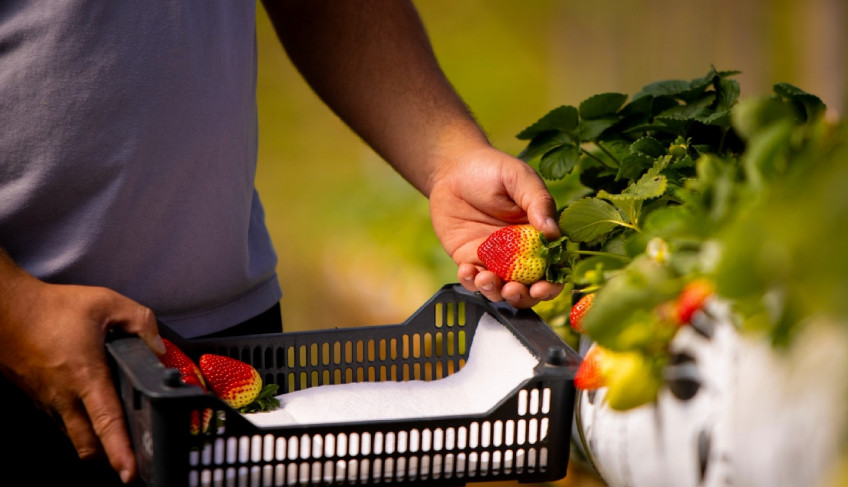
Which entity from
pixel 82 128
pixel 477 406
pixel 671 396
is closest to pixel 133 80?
pixel 82 128

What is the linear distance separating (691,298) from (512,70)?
3683mm

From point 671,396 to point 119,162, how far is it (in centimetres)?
63

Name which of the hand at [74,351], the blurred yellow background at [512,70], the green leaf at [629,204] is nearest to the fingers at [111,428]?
the hand at [74,351]

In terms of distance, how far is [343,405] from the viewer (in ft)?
2.78

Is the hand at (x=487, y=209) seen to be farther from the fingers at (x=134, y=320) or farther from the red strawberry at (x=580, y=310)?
the fingers at (x=134, y=320)

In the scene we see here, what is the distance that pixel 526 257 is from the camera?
35.3 inches

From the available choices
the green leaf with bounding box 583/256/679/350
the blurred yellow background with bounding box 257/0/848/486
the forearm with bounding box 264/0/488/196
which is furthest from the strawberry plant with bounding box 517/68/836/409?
the blurred yellow background with bounding box 257/0/848/486

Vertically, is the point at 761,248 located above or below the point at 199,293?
above

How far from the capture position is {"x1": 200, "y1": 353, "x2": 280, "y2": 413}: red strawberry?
85cm

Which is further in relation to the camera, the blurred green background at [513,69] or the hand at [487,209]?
the blurred green background at [513,69]

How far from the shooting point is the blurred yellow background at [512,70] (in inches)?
145

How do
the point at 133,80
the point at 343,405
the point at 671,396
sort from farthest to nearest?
the point at 133,80 < the point at 343,405 < the point at 671,396

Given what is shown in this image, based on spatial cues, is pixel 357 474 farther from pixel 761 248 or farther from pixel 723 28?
pixel 723 28

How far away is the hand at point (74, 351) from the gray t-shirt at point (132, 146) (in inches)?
6.0
